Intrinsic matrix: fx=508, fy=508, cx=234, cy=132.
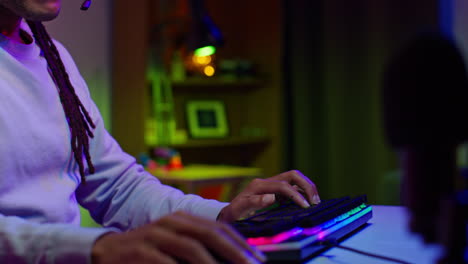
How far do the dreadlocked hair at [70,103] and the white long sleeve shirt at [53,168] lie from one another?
12mm

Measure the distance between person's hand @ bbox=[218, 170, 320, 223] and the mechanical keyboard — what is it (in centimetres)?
2

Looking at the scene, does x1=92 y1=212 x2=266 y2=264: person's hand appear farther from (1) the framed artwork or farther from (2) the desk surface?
(1) the framed artwork

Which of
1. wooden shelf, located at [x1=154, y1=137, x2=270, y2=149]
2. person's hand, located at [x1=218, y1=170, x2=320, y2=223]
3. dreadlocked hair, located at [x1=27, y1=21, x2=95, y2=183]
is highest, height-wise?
dreadlocked hair, located at [x1=27, y1=21, x2=95, y2=183]

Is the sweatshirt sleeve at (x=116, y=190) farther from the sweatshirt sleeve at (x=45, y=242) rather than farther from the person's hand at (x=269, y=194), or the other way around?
the sweatshirt sleeve at (x=45, y=242)

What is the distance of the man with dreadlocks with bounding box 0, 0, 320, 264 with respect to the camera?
529 millimetres

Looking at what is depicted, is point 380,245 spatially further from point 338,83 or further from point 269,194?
point 338,83

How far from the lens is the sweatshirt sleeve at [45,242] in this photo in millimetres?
484

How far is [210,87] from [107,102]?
7.12 ft

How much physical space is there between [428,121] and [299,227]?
11.6 inches

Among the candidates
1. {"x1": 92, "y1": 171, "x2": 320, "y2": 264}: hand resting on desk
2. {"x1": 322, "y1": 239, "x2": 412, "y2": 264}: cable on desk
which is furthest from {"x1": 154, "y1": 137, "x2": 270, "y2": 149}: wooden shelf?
{"x1": 92, "y1": 171, "x2": 320, "y2": 264}: hand resting on desk

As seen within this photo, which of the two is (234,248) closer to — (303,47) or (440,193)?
(440,193)

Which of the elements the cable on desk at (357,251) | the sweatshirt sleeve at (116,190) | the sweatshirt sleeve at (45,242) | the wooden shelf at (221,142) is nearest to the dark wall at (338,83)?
the wooden shelf at (221,142)

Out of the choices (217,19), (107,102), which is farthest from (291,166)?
(107,102)

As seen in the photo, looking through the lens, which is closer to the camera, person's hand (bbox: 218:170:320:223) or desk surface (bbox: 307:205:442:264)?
desk surface (bbox: 307:205:442:264)
